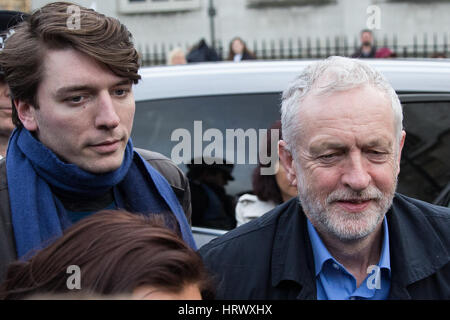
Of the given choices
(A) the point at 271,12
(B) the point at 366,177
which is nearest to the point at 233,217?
(B) the point at 366,177

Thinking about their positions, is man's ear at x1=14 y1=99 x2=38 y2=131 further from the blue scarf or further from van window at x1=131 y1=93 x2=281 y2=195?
van window at x1=131 y1=93 x2=281 y2=195

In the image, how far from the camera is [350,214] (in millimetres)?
2061

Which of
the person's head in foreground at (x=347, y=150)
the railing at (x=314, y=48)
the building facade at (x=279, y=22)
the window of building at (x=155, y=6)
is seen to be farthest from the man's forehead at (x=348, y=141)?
the window of building at (x=155, y=6)

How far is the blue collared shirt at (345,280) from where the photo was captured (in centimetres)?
210

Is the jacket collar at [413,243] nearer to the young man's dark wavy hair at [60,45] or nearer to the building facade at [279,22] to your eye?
the young man's dark wavy hair at [60,45]

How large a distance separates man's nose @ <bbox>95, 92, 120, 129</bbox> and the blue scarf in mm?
165

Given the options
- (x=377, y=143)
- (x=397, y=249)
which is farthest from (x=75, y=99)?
(x=397, y=249)

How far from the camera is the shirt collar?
6.93 feet

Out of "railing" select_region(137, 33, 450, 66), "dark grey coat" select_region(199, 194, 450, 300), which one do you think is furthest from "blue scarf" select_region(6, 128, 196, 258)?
"railing" select_region(137, 33, 450, 66)

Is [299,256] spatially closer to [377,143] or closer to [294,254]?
[294,254]

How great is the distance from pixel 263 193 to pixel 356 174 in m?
1.32

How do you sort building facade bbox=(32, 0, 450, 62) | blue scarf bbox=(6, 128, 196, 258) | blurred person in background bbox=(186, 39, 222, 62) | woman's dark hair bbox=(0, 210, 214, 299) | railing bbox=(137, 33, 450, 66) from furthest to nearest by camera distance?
1. building facade bbox=(32, 0, 450, 62)
2. railing bbox=(137, 33, 450, 66)
3. blurred person in background bbox=(186, 39, 222, 62)
4. blue scarf bbox=(6, 128, 196, 258)
5. woman's dark hair bbox=(0, 210, 214, 299)

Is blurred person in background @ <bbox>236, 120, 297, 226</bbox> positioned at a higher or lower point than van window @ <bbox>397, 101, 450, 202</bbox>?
lower

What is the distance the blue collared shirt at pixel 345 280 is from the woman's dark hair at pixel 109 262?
2.11 feet
